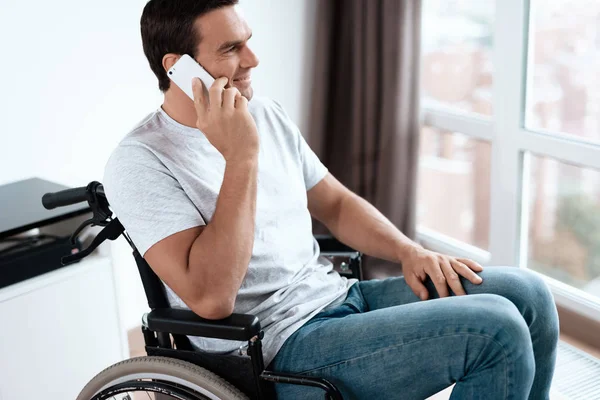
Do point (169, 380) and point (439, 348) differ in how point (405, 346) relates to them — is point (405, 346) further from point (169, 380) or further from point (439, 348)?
point (169, 380)

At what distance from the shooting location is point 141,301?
8.40 ft

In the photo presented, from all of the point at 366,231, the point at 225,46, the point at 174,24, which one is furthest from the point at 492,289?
the point at 174,24

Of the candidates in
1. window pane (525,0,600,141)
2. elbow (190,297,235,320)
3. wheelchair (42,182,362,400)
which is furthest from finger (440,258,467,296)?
window pane (525,0,600,141)

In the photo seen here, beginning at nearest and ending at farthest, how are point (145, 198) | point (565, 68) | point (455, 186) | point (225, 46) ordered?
1. point (145, 198)
2. point (225, 46)
3. point (565, 68)
4. point (455, 186)

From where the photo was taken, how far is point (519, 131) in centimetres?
256

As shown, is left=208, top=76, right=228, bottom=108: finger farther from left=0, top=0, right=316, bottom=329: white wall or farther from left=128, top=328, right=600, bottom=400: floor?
left=128, top=328, right=600, bottom=400: floor

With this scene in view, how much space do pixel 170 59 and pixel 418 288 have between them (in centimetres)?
71

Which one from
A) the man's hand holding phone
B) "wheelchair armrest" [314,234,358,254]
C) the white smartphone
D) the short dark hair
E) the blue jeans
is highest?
the short dark hair

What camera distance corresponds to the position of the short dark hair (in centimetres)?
146

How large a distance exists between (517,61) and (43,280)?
1.68m

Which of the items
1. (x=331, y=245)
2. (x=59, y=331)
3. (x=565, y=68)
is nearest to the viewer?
(x=331, y=245)

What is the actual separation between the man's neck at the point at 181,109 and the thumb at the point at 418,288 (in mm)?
576

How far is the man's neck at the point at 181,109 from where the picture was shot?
152 centimetres

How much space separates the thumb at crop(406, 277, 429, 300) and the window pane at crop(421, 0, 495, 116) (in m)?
1.36
